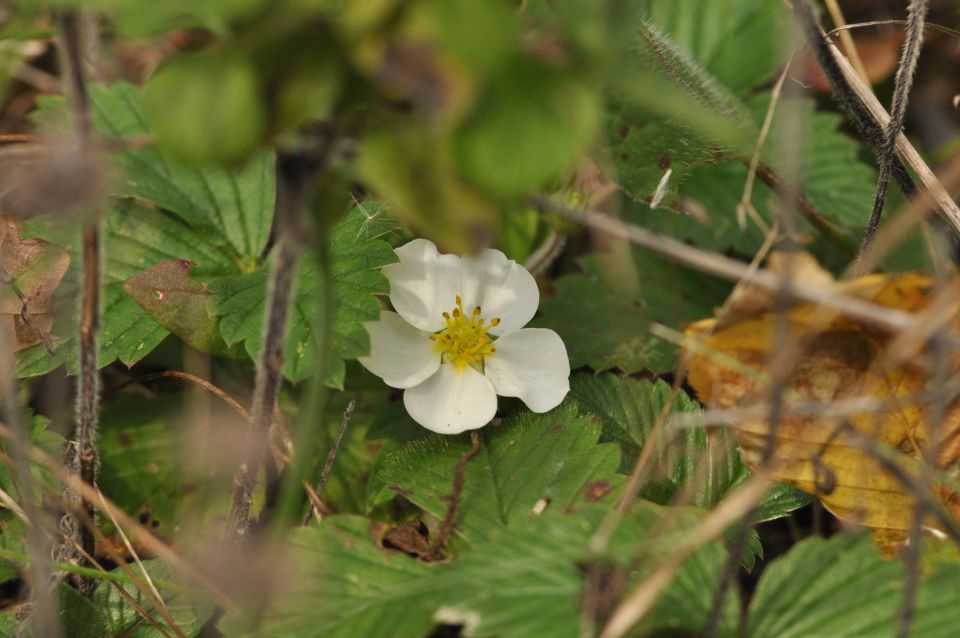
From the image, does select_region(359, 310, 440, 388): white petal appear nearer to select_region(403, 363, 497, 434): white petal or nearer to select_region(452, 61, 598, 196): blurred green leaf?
select_region(403, 363, 497, 434): white petal

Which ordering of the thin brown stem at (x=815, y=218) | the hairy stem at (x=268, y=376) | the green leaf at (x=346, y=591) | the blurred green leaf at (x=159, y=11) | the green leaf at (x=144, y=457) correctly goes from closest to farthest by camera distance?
the blurred green leaf at (x=159, y=11)
the hairy stem at (x=268, y=376)
the green leaf at (x=346, y=591)
the green leaf at (x=144, y=457)
the thin brown stem at (x=815, y=218)

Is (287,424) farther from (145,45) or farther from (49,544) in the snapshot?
(145,45)

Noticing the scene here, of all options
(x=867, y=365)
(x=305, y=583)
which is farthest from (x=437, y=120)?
(x=867, y=365)

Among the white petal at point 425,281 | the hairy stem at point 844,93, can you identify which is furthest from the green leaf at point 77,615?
the hairy stem at point 844,93

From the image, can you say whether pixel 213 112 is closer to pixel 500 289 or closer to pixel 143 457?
pixel 500 289

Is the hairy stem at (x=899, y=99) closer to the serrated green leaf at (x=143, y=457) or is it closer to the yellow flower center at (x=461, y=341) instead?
the yellow flower center at (x=461, y=341)
